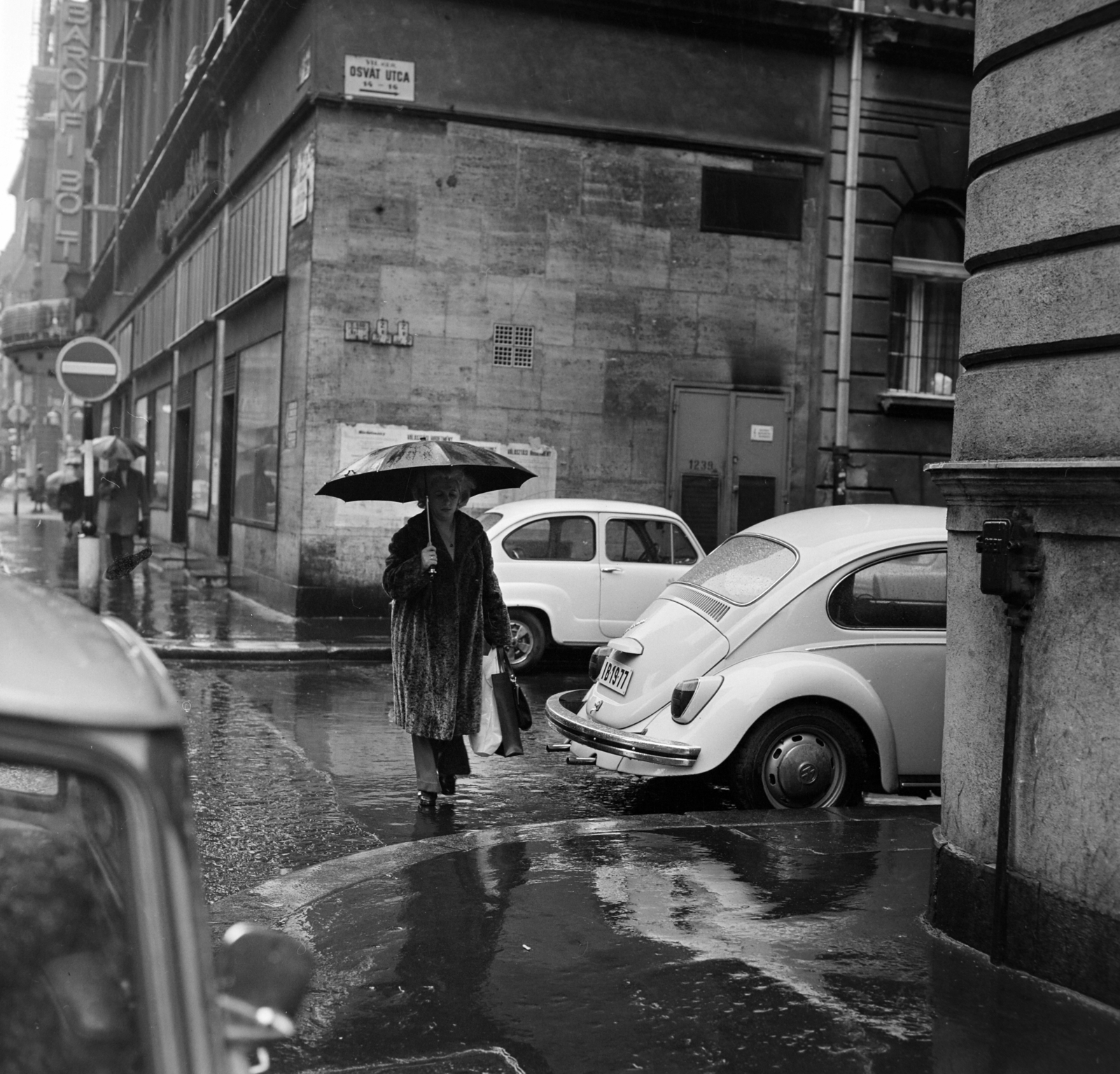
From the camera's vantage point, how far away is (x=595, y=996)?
4.50 meters

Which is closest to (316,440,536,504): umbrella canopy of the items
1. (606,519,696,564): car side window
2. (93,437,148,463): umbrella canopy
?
(606,519,696,564): car side window

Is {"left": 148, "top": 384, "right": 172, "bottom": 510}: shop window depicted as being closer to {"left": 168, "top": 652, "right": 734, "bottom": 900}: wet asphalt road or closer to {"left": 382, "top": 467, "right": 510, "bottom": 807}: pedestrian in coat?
{"left": 168, "top": 652, "right": 734, "bottom": 900}: wet asphalt road

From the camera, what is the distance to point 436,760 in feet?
25.1

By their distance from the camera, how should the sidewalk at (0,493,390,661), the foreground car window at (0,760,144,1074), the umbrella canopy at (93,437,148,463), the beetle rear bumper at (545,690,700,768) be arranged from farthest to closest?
the umbrella canopy at (93,437,148,463)
the sidewalk at (0,493,390,661)
the beetle rear bumper at (545,690,700,768)
the foreground car window at (0,760,144,1074)

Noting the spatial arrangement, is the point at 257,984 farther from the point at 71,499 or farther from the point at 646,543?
the point at 71,499

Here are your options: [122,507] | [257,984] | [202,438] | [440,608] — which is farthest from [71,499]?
[257,984]

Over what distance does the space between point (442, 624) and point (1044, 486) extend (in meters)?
3.48

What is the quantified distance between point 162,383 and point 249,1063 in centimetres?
3109

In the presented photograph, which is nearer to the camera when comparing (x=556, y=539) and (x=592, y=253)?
(x=556, y=539)

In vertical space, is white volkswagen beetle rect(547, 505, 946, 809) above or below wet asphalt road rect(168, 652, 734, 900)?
above

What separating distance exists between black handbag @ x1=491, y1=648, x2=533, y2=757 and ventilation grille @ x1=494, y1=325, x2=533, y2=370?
10.2m

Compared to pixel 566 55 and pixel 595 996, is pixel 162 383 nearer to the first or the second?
pixel 566 55

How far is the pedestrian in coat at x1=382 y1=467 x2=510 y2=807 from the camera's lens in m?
7.39

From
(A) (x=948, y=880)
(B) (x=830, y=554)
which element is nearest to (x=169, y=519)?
(B) (x=830, y=554)
